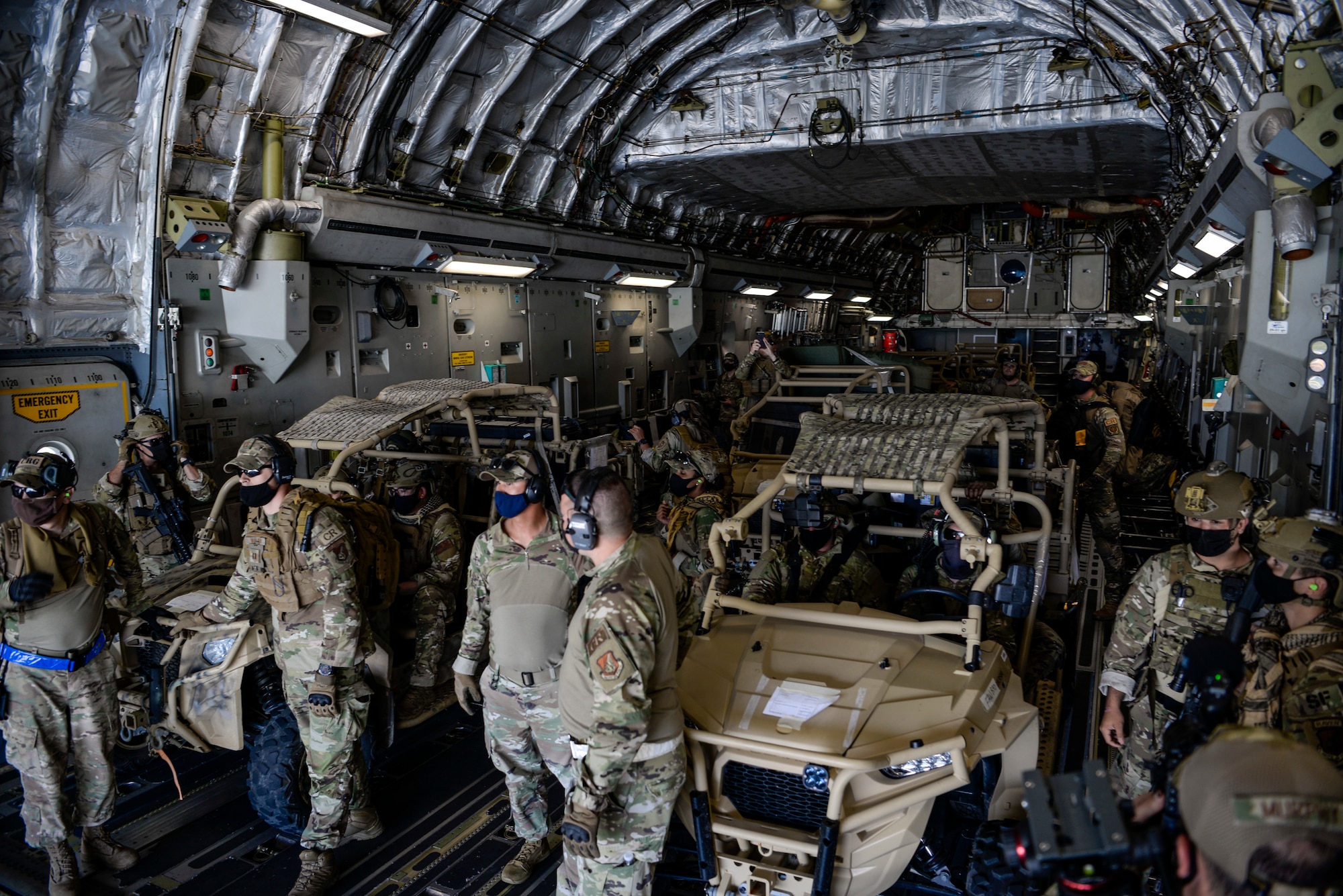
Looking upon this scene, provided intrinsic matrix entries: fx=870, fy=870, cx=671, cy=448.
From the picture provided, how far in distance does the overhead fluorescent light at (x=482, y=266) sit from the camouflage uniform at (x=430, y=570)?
4200 millimetres

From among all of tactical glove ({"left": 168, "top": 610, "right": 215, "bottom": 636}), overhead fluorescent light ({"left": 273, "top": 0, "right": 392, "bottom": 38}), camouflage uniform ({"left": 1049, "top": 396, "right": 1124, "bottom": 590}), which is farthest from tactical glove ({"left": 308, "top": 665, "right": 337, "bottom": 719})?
camouflage uniform ({"left": 1049, "top": 396, "right": 1124, "bottom": 590})

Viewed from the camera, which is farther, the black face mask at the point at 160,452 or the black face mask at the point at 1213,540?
the black face mask at the point at 160,452

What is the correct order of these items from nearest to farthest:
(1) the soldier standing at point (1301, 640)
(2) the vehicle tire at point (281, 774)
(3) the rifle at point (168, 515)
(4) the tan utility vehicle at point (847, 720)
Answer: (1) the soldier standing at point (1301, 640)
(4) the tan utility vehicle at point (847, 720)
(2) the vehicle tire at point (281, 774)
(3) the rifle at point (168, 515)

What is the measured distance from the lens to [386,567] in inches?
186

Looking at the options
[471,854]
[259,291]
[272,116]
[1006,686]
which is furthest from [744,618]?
[272,116]

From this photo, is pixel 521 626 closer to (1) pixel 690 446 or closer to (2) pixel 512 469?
(2) pixel 512 469

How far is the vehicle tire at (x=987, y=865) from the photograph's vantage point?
10.8 feet

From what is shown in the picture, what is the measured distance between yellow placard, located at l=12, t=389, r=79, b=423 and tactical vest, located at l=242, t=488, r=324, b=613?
3.50m

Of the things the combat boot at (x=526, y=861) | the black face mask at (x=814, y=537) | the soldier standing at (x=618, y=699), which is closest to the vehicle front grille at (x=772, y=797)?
the soldier standing at (x=618, y=699)

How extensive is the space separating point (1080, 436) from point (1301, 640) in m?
4.98

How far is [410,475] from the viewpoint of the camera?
5887 millimetres

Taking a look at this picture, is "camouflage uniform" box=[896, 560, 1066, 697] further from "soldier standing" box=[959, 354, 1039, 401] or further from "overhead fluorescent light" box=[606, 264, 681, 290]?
"overhead fluorescent light" box=[606, 264, 681, 290]

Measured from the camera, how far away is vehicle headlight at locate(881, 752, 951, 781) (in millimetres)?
3320

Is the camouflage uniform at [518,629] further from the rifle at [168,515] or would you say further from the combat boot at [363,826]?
the rifle at [168,515]
